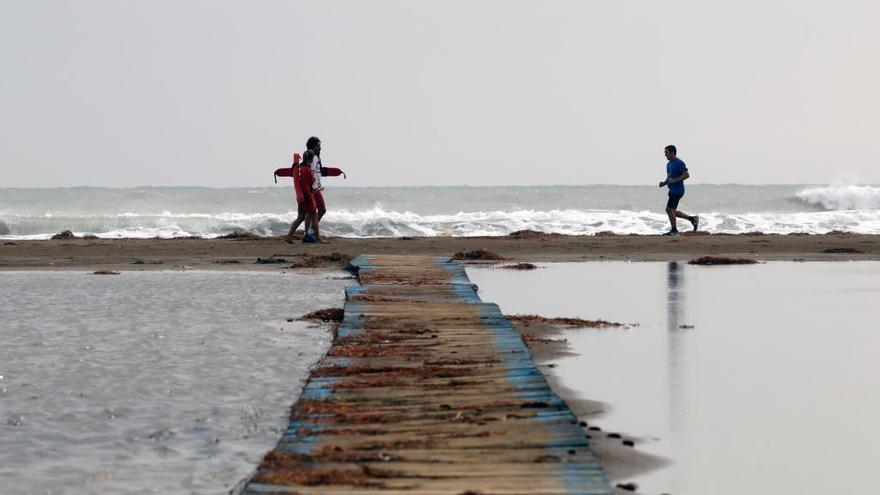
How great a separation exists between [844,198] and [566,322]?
43819 mm

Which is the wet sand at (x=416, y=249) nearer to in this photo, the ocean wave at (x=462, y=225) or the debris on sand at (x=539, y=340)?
the ocean wave at (x=462, y=225)

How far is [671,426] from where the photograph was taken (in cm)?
644

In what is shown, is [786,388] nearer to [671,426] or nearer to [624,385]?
[624,385]

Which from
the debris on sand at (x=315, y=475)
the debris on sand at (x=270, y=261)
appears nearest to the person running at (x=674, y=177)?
the debris on sand at (x=270, y=261)

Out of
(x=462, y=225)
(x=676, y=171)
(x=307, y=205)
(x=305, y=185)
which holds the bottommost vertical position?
(x=462, y=225)

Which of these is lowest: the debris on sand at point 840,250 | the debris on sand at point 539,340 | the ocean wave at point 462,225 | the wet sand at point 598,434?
the wet sand at point 598,434

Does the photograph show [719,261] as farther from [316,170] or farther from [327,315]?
[327,315]

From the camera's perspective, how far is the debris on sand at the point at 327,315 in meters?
11.5

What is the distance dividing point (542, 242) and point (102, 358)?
1548 cm

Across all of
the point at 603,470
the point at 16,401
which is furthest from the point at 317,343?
the point at 603,470

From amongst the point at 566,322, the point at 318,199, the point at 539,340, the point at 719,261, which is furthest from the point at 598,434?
the point at 318,199

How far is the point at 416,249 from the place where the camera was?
72.2 feet

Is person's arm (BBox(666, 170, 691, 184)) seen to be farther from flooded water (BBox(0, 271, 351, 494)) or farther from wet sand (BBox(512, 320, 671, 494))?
wet sand (BBox(512, 320, 671, 494))

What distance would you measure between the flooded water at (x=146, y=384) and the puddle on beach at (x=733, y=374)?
1865mm
